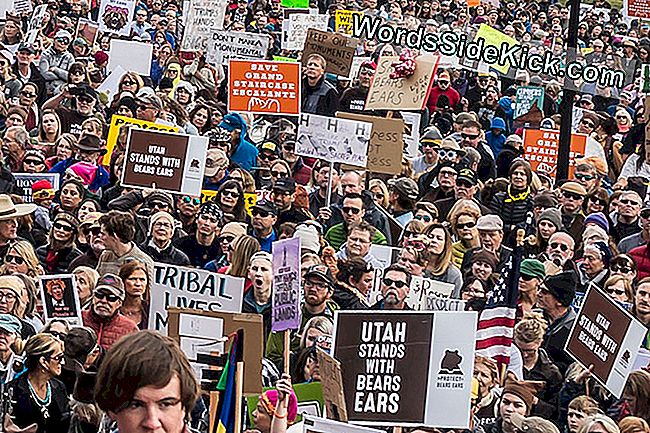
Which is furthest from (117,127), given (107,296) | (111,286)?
(107,296)

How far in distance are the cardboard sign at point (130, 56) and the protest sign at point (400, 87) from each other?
3.50 metres

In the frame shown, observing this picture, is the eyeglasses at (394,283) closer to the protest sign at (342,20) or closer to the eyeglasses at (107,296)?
the eyeglasses at (107,296)

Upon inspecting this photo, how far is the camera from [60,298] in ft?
25.7

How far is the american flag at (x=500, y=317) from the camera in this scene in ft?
24.9

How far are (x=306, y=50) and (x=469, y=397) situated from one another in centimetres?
906

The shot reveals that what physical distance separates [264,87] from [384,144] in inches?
81.9

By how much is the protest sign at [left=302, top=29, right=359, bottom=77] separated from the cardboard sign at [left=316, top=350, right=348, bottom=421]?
8.96 meters

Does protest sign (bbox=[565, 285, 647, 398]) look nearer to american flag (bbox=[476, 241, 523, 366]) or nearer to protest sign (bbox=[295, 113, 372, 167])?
american flag (bbox=[476, 241, 523, 366])

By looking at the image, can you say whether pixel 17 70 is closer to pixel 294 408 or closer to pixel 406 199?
pixel 406 199

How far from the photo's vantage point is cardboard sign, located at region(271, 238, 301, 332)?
7.10 meters

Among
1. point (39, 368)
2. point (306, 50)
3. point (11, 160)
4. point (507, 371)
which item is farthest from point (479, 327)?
point (306, 50)

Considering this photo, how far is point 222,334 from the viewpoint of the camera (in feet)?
21.4

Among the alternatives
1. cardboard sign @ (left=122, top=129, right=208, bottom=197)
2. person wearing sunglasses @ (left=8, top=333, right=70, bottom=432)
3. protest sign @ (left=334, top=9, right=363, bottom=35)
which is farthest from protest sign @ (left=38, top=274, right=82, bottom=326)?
protest sign @ (left=334, top=9, right=363, bottom=35)

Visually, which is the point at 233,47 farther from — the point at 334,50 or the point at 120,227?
the point at 120,227
